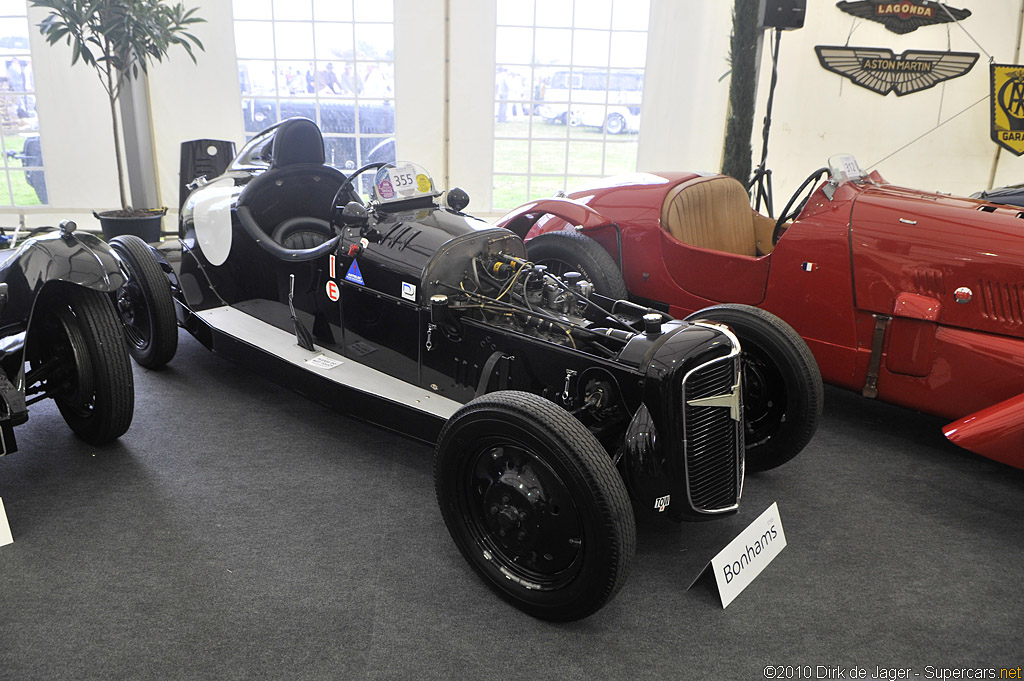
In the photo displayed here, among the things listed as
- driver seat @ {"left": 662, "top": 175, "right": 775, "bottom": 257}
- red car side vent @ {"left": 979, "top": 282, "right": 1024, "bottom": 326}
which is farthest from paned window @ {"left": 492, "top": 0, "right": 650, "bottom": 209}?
red car side vent @ {"left": 979, "top": 282, "right": 1024, "bottom": 326}

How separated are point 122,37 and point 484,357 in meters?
5.19

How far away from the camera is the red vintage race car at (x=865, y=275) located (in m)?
3.12

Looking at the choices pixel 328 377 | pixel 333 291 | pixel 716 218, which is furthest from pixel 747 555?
pixel 716 218

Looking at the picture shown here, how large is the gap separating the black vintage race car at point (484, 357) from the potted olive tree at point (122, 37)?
8.69ft

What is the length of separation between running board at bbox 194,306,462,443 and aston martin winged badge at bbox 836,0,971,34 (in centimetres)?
638

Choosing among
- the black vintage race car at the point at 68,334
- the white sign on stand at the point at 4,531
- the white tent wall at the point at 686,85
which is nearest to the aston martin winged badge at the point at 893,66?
the white tent wall at the point at 686,85

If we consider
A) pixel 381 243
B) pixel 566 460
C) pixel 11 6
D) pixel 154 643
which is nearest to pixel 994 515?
pixel 566 460

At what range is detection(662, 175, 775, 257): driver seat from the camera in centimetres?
419

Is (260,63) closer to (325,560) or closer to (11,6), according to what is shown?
(11,6)

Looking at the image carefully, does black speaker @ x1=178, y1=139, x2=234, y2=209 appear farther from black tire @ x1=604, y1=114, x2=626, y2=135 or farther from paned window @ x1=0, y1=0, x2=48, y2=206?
black tire @ x1=604, y1=114, x2=626, y2=135

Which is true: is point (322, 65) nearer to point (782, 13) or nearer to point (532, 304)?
point (782, 13)

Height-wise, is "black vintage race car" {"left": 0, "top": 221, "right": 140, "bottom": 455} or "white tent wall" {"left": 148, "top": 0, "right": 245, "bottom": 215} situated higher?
"white tent wall" {"left": 148, "top": 0, "right": 245, "bottom": 215}

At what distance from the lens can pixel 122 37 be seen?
606 cm

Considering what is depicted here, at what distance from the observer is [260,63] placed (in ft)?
23.3
